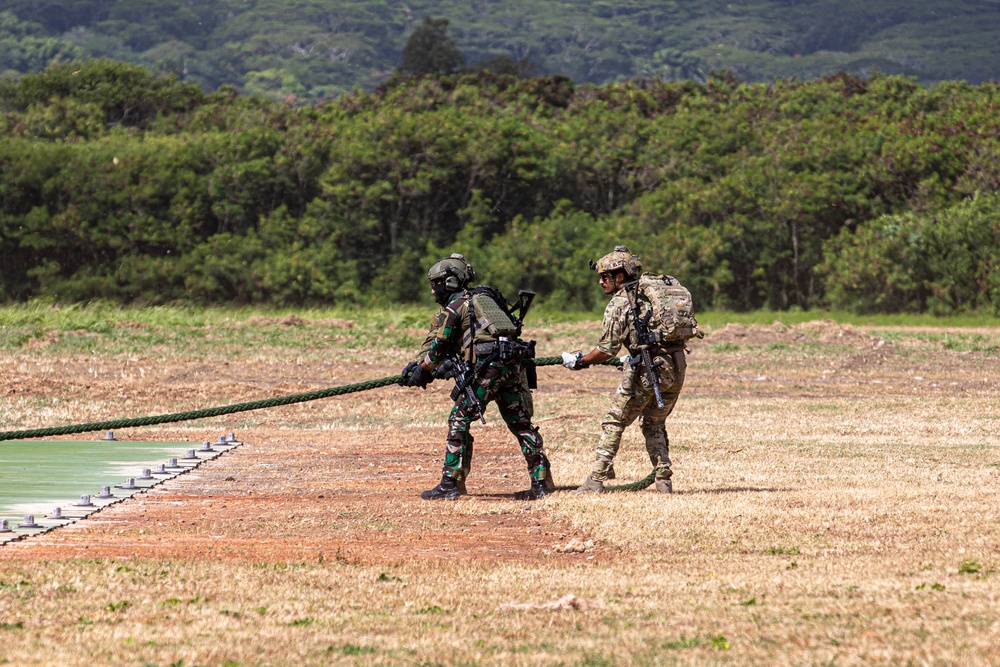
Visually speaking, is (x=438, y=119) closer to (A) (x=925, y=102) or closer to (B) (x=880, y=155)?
(B) (x=880, y=155)

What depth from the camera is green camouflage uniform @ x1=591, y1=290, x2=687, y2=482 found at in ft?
37.9

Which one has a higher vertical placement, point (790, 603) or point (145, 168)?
point (145, 168)

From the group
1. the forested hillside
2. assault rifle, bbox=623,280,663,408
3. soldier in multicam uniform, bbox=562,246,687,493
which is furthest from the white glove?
the forested hillside

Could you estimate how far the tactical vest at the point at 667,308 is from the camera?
11484 millimetres

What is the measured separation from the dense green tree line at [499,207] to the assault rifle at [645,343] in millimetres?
32920

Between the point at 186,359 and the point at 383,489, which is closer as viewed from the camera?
the point at 383,489

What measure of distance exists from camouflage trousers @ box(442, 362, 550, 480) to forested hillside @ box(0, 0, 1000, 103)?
144 meters

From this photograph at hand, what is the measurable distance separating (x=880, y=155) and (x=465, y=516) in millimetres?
39192

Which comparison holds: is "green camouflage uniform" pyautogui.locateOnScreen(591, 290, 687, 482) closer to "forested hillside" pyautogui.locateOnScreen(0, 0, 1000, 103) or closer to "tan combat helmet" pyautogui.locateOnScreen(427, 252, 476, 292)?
"tan combat helmet" pyautogui.locateOnScreen(427, 252, 476, 292)

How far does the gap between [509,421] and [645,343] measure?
123cm

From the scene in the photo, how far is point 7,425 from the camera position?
1775 centimetres

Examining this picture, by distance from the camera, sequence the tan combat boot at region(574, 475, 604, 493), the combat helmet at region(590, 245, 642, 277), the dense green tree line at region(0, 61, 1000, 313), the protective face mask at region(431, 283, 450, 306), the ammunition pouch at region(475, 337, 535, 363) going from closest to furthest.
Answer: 1. the ammunition pouch at region(475, 337, 535, 363)
2. the combat helmet at region(590, 245, 642, 277)
3. the protective face mask at region(431, 283, 450, 306)
4. the tan combat boot at region(574, 475, 604, 493)
5. the dense green tree line at region(0, 61, 1000, 313)

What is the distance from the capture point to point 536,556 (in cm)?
935

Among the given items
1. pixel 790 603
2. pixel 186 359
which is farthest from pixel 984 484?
pixel 186 359
